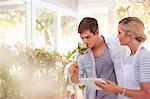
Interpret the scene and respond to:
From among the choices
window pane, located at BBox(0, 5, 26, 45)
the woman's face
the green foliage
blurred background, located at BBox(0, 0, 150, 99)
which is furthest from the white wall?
the woman's face

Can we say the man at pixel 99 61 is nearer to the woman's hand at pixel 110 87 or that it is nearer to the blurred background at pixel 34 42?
the woman's hand at pixel 110 87

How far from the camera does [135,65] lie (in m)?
1.66

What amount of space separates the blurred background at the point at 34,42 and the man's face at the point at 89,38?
2.35ft

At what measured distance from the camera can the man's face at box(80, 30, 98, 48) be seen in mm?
1990

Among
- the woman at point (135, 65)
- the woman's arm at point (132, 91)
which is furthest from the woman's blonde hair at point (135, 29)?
the woman's arm at point (132, 91)

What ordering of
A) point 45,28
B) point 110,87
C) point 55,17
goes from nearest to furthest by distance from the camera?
point 110,87, point 45,28, point 55,17

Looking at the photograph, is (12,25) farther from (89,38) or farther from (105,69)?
(105,69)

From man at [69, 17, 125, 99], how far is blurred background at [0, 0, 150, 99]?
0.58 metres

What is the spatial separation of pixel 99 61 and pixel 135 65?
0.46 m

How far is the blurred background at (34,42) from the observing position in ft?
7.79

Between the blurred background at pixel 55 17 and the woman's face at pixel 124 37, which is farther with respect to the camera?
the blurred background at pixel 55 17

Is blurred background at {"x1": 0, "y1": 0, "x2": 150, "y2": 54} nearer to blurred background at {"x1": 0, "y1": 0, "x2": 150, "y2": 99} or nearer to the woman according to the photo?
blurred background at {"x1": 0, "y1": 0, "x2": 150, "y2": 99}

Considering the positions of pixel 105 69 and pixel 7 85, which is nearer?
pixel 105 69

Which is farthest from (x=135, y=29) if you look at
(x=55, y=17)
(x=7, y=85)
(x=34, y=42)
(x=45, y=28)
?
(x=55, y=17)
